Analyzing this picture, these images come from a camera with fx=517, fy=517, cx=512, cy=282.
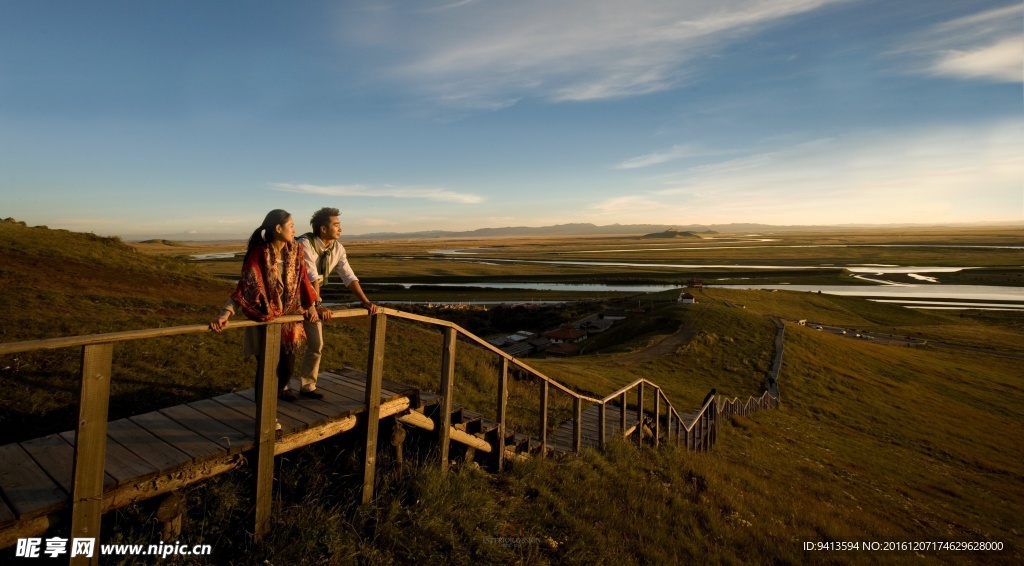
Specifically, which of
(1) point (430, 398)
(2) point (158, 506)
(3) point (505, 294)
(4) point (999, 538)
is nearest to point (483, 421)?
(1) point (430, 398)

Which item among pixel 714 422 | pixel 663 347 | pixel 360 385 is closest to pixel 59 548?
pixel 360 385

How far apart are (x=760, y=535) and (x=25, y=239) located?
30712mm

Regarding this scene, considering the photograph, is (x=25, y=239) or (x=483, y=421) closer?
(x=483, y=421)

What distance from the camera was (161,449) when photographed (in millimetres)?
4152

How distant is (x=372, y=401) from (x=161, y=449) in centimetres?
172

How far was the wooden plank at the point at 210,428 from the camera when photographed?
4281 mm

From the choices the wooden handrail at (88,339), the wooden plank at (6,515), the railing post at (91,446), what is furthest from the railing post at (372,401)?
the wooden plank at (6,515)

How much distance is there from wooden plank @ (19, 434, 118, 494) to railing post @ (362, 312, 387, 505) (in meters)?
1.99

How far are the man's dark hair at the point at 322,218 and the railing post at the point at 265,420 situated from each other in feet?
5.71

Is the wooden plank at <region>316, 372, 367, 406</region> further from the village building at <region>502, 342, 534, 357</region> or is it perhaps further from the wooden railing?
the village building at <region>502, 342, 534, 357</region>

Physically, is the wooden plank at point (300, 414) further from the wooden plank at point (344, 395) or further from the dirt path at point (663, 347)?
the dirt path at point (663, 347)

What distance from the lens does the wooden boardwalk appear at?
11.2 feet

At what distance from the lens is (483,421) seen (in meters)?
7.18

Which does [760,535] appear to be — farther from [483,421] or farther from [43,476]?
[43,476]
